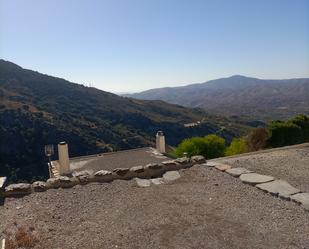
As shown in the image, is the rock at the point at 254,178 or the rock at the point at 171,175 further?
the rock at the point at 171,175

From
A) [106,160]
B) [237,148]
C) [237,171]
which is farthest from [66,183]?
[237,148]

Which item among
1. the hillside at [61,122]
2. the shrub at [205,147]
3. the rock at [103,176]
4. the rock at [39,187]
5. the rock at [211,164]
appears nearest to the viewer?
the rock at [39,187]

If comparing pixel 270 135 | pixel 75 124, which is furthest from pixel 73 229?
pixel 75 124

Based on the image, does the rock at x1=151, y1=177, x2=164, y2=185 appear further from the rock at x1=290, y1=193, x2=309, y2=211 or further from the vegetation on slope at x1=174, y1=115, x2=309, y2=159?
the vegetation on slope at x1=174, y1=115, x2=309, y2=159

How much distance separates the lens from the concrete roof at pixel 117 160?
1154cm

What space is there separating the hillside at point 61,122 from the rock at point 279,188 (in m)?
28.7

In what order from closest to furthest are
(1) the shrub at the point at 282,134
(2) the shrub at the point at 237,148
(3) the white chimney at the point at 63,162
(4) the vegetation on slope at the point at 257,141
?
(3) the white chimney at the point at 63,162 < (4) the vegetation on slope at the point at 257,141 < (2) the shrub at the point at 237,148 < (1) the shrub at the point at 282,134

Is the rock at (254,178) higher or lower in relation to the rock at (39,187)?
lower

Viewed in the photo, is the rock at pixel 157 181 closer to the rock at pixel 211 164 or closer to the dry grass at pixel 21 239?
the rock at pixel 211 164

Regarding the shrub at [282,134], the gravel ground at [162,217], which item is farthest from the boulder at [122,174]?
the shrub at [282,134]

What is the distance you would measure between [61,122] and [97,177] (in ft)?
140

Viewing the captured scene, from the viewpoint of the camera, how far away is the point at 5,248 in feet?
11.8

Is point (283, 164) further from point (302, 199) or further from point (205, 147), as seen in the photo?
point (205, 147)

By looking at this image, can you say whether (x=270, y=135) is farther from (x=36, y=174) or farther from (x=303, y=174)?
(x=36, y=174)
